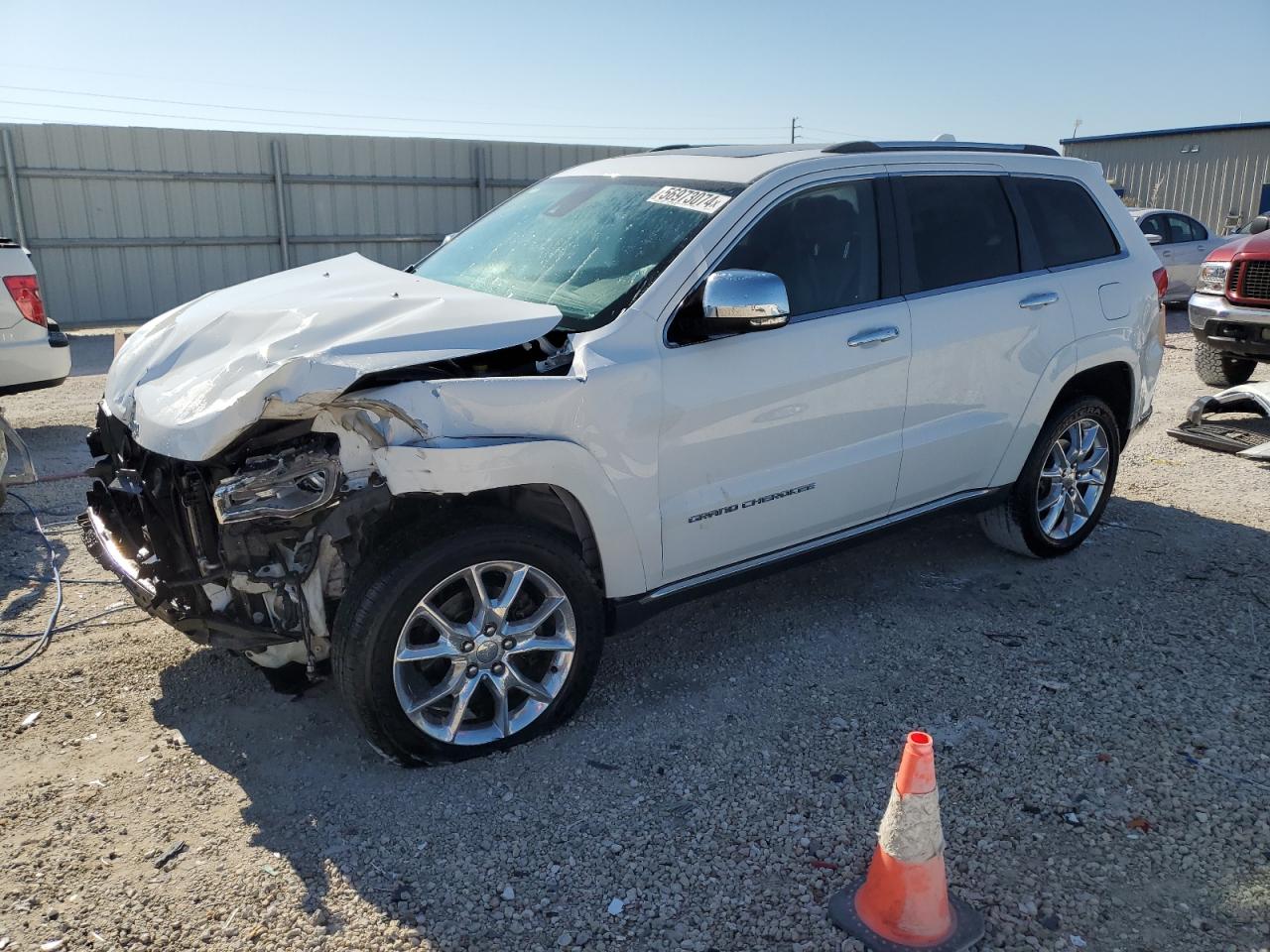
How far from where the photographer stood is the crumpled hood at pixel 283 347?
3016 millimetres

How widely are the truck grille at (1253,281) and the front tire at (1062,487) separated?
433cm

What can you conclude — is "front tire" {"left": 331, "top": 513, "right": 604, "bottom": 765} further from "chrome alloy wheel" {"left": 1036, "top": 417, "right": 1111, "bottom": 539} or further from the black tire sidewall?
"chrome alloy wheel" {"left": 1036, "top": 417, "right": 1111, "bottom": 539}

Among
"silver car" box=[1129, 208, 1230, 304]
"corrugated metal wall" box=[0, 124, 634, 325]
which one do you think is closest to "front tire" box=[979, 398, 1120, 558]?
"silver car" box=[1129, 208, 1230, 304]

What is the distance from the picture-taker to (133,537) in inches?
134

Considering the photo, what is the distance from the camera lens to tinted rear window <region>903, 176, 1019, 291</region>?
14.4 ft

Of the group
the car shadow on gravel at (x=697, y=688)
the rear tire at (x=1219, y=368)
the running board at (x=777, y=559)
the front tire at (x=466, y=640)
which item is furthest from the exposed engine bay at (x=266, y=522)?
the rear tire at (x=1219, y=368)

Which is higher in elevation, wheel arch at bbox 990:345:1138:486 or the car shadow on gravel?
wheel arch at bbox 990:345:1138:486

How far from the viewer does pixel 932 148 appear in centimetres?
463

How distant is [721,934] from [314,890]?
1.13m

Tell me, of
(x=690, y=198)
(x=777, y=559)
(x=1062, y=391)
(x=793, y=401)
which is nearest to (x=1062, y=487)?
(x=1062, y=391)

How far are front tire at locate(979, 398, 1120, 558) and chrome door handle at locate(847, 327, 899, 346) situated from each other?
131cm

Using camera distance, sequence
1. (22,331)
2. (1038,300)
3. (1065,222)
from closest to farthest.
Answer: (1038,300), (1065,222), (22,331)

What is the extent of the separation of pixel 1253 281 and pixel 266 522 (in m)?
8.50

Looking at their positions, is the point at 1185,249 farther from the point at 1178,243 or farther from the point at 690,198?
the point at 690,198
